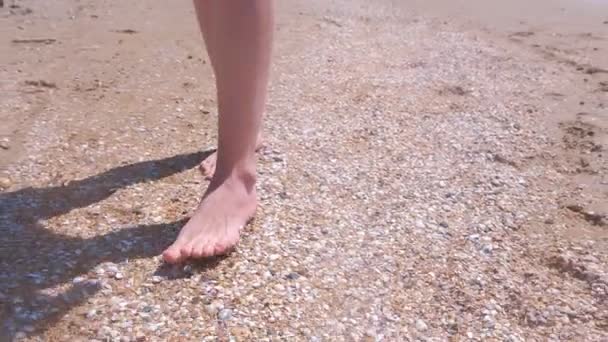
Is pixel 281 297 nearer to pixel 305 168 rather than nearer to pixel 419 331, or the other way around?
pixel 419 331

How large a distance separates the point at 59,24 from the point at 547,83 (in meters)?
2.61

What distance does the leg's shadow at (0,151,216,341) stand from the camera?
153 cm

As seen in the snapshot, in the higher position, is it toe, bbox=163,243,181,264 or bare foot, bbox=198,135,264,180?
toe, bbox=163,243,181,264

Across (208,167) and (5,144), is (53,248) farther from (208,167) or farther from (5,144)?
(5,144)

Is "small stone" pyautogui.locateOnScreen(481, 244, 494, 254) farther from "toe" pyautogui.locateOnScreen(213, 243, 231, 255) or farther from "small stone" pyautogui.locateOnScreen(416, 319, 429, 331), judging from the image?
"toe" pyautogui.locateOnScreen(213, 243, 231, 255)

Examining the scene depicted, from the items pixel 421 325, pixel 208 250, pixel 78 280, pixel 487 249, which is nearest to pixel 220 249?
pixel 208 250

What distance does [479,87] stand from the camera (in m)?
3.28

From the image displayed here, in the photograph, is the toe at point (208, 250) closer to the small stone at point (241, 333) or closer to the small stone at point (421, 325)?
the small stone at point (241, 333)

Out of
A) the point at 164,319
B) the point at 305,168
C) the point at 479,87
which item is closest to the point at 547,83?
the point at 479,87

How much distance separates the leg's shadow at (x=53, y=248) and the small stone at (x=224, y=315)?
175mm

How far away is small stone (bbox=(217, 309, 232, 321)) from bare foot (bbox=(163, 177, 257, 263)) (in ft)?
0.57

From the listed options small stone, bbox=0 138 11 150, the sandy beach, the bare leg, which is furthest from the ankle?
small stone, bbox=0 138 11 150

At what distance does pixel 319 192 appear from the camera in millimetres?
2174

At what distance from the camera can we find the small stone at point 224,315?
1549mm
